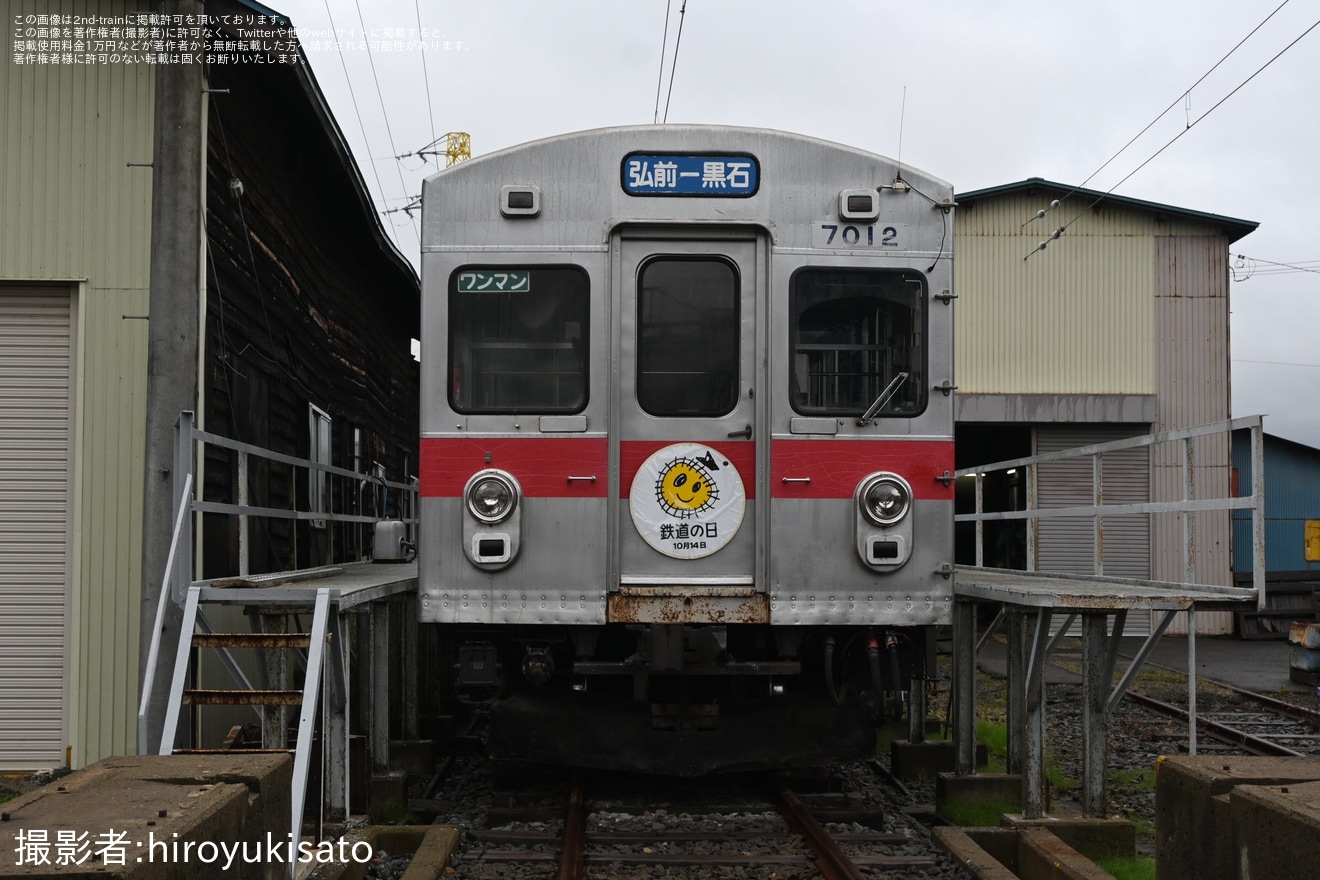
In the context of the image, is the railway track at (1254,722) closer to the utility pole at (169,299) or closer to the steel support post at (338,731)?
the steel support post at (338,731)

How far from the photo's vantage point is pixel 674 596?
6305mm

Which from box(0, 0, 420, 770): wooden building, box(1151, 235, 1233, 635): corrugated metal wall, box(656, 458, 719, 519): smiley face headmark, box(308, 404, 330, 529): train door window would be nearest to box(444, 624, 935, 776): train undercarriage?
box(656, 458, 719, 519): smiley face headmark

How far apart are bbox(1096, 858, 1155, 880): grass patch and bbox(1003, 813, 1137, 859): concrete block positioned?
6cm

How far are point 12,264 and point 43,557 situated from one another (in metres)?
1.89

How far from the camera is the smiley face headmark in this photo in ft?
21.0

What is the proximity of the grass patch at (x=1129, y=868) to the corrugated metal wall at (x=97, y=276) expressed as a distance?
572 cm

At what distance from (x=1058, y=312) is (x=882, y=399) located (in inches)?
566

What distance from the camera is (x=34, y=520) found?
789 cm

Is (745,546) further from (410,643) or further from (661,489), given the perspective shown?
(410,643)

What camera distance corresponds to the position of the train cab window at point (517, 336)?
21.1ft

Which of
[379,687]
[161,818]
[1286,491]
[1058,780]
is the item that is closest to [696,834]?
[379,687]

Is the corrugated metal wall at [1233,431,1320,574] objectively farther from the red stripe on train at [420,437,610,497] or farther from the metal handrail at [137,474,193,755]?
the metal handrail at [137,474,193,755]

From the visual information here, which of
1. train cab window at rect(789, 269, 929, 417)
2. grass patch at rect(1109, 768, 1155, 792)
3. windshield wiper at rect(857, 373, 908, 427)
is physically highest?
train cab window at rect(789, 269, 929, 417)

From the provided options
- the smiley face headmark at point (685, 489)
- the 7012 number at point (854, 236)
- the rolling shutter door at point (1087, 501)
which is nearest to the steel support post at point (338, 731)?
the smiley face headmark at point (685, 489)
